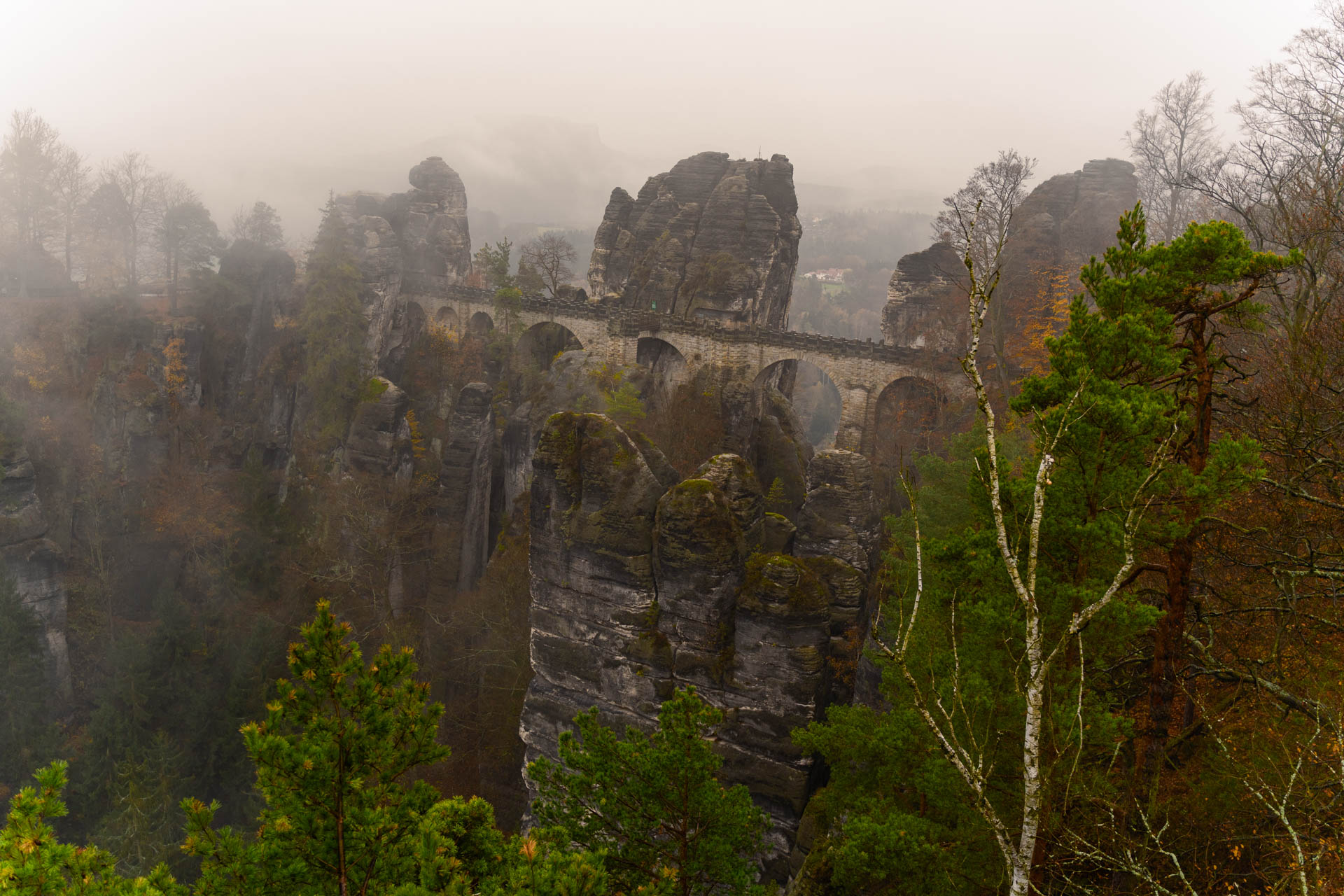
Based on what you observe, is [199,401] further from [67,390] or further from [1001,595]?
[1001,595]

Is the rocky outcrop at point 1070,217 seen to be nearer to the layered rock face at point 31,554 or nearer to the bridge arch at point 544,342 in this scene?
the bridge arch at point 544,342

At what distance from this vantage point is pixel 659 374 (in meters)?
35.8

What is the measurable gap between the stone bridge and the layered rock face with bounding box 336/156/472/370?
6.02m

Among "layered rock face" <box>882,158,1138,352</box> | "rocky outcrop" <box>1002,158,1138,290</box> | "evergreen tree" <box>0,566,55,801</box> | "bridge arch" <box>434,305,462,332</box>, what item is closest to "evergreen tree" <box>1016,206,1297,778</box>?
"layered rock face" <box>882,158,1138,352</box>

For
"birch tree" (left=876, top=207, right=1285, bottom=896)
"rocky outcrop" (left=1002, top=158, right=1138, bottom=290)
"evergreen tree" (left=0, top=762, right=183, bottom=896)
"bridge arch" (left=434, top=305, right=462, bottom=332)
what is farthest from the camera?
"bridge arch" (left=434, top=305, right=462, bottom=332)

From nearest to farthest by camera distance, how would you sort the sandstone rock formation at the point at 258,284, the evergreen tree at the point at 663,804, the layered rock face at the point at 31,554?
the evergreen tree at the point at 663,804 < the layered rock face at the point at 31,554 < the sandstone rock formation at the point at 258,284

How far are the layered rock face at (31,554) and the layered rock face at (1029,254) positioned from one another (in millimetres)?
37768

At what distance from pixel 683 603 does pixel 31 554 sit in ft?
94.1

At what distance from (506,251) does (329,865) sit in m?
37.2

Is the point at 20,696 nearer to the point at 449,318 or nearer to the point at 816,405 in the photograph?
the point at 449,318

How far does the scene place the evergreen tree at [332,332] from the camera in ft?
112

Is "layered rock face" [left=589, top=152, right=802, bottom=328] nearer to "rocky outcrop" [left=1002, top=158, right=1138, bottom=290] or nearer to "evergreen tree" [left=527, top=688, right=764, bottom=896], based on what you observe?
"rocky outcrop" [left=1002, top=158, right=1138, bottom=290]

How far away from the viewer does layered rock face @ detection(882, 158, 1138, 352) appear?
95.5 feet

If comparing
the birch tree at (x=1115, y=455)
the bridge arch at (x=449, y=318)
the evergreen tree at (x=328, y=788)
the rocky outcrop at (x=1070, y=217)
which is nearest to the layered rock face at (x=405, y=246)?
the bridge arch at (x=449, y=318)
